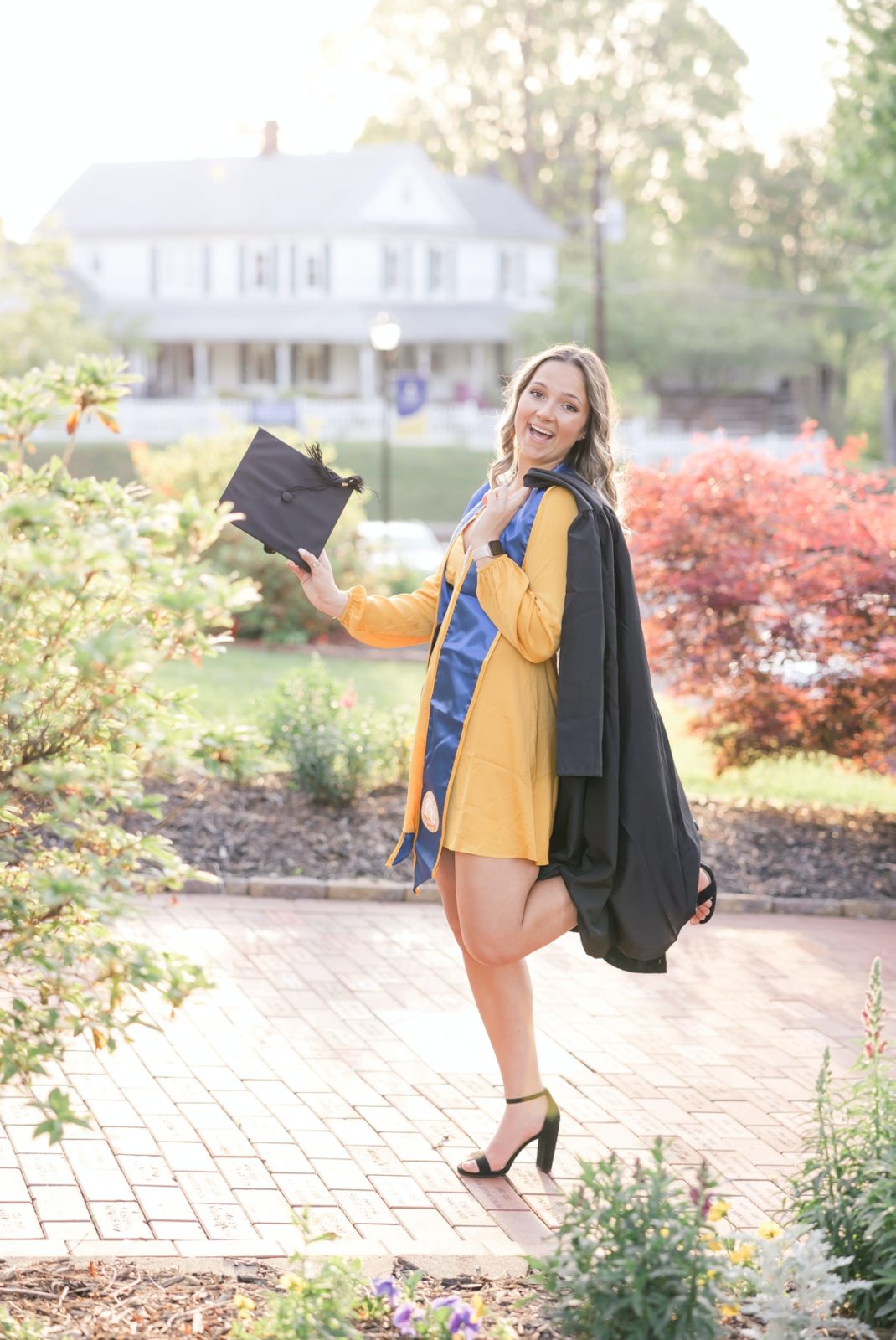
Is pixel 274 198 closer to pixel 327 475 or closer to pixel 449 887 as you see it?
pixel 327 475

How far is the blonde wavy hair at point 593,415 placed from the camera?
404cm

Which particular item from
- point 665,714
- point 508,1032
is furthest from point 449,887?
point 665,714

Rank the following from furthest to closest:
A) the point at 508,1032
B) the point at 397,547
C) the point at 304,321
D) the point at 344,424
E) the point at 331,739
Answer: the point at 304,321 → the point at 344,424 → the point at 397,547 → the point at 331,739 → the point at 508,1032

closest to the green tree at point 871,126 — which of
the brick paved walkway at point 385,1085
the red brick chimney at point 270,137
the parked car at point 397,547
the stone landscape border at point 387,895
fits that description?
the parked car at point 397,547

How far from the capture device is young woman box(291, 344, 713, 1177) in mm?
3898

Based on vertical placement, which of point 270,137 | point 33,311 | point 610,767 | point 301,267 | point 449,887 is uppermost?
point 270,137

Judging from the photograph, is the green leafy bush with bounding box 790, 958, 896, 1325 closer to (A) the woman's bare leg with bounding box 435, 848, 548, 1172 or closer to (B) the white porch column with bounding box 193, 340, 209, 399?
(A) the woman's bare leg with bounding box 435, 848, 548, 1172

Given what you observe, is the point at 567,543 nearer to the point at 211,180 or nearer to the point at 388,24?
the point at 211,180

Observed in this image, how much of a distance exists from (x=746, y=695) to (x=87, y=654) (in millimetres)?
6696

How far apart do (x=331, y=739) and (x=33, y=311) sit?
31837 mm

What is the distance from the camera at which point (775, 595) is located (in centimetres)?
848

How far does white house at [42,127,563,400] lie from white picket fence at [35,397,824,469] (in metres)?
7.37

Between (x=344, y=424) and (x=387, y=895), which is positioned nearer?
(x=387, y=895)

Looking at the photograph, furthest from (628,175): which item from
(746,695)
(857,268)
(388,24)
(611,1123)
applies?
(611,1123)
